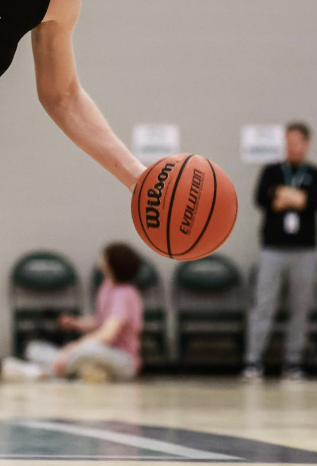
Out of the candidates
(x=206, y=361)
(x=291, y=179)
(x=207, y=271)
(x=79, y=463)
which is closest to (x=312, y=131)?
(x=291, y=179)

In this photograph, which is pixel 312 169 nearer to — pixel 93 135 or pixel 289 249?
pixel 289 249

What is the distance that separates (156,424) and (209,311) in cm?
430

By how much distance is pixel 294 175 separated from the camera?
7.74 m

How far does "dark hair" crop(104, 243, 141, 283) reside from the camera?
23.5 feet

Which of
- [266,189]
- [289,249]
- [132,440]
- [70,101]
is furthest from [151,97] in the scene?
[70,101]

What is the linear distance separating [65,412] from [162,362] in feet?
11.9

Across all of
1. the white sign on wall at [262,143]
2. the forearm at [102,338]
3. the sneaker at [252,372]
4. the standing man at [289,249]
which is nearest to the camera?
the forearm at [102,338]

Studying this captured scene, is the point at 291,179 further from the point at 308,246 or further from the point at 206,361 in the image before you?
the point at 206,361

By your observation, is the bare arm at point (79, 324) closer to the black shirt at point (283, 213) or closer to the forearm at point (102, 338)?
the forearm at point (102, 338)

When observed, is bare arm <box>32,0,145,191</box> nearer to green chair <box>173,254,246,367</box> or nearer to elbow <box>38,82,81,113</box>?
elbow <box>38,82,81,113</box>

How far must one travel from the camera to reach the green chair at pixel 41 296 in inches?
318

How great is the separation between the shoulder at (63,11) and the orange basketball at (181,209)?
478mm

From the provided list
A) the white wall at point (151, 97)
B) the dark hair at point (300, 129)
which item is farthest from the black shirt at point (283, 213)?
the white wall at point (151, 97)

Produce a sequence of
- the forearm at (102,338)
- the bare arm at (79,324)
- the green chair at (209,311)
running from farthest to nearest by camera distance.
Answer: the green chair at (209,311), the bare arm at (79,324), the forearm at (102,338)
